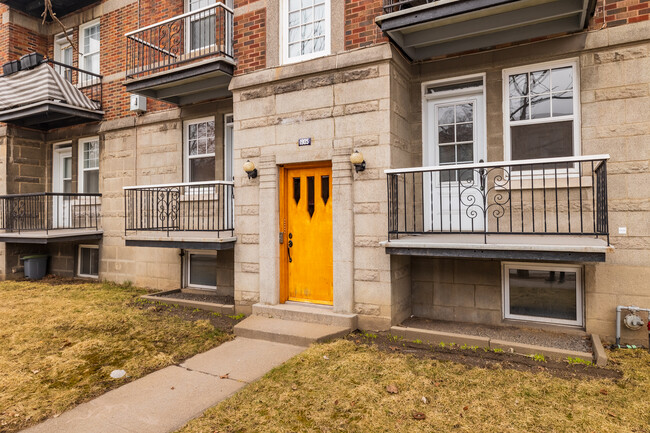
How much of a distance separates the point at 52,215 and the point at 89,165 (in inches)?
72.5

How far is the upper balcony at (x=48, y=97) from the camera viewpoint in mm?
9242

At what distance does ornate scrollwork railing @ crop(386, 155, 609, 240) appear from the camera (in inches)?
203

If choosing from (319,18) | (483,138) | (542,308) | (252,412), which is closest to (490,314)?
(542,308)

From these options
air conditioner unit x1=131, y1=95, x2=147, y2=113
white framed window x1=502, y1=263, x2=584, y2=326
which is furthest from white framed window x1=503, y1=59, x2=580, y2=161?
air conditioner unit x1=131, y1=95, x2=147, y2=113

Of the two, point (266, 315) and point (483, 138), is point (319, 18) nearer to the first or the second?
point (483, 138)

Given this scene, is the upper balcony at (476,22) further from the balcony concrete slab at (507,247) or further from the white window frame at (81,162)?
the white window frame at (81,162)

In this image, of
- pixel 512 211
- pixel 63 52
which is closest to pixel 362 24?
pixel 512 211

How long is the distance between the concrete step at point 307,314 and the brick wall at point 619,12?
5.21m

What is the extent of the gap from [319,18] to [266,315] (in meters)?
4.89

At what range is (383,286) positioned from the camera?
5.73 metres

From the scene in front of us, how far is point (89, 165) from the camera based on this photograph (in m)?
10.5

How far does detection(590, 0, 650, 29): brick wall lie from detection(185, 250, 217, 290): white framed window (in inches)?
298

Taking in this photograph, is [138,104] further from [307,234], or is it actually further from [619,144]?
[619,144]

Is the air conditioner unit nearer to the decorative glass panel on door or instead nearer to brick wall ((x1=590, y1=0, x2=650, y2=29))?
the decorative glass panel on door
